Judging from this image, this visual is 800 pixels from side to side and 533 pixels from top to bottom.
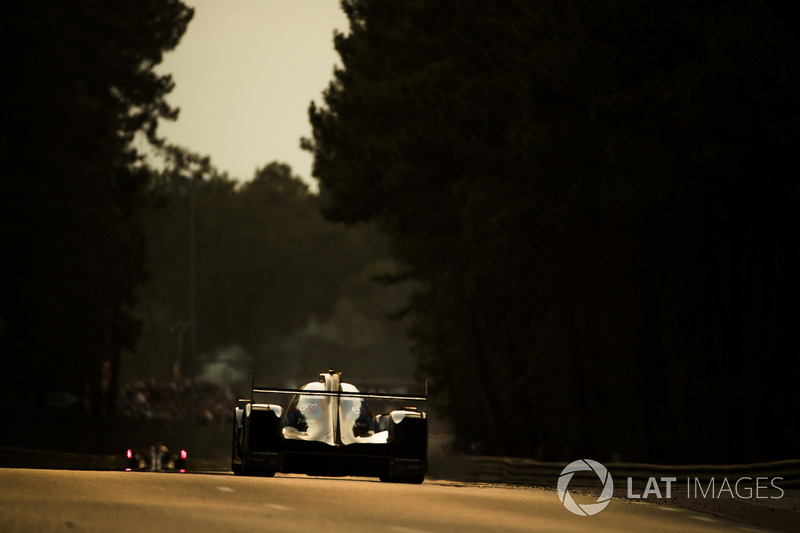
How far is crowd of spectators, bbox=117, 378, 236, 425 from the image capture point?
288ft

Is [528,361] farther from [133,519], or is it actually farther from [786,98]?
[133,519]

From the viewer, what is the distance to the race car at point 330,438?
22391mm

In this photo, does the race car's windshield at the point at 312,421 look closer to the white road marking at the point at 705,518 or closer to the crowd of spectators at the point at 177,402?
the white road marking at the point at 705,518

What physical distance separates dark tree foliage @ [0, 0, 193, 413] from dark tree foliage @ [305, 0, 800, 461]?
333 inches

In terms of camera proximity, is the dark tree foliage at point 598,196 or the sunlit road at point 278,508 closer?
the sunlit road at point 278,508

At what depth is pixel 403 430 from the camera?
74.4ft

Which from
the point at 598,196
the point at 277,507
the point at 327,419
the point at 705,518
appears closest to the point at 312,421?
the point at 327,419

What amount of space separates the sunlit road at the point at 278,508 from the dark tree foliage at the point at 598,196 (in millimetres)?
11279

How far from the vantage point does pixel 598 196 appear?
119 feet

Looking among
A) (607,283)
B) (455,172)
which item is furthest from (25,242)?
(607,283)

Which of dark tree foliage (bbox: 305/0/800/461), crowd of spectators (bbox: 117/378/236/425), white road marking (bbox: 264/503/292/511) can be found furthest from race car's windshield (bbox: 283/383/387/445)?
crowd of spectators (bbox: 117/378/236/425)

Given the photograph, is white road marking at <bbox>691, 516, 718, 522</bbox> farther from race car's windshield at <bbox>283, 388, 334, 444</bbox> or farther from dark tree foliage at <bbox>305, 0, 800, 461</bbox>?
dark tree foliage at <bbox>305, 0, 800, 461</bbox>

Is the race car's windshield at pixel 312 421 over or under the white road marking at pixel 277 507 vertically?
over

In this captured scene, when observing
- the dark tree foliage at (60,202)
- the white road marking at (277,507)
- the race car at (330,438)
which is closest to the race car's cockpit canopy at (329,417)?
the race car at (330,438)
